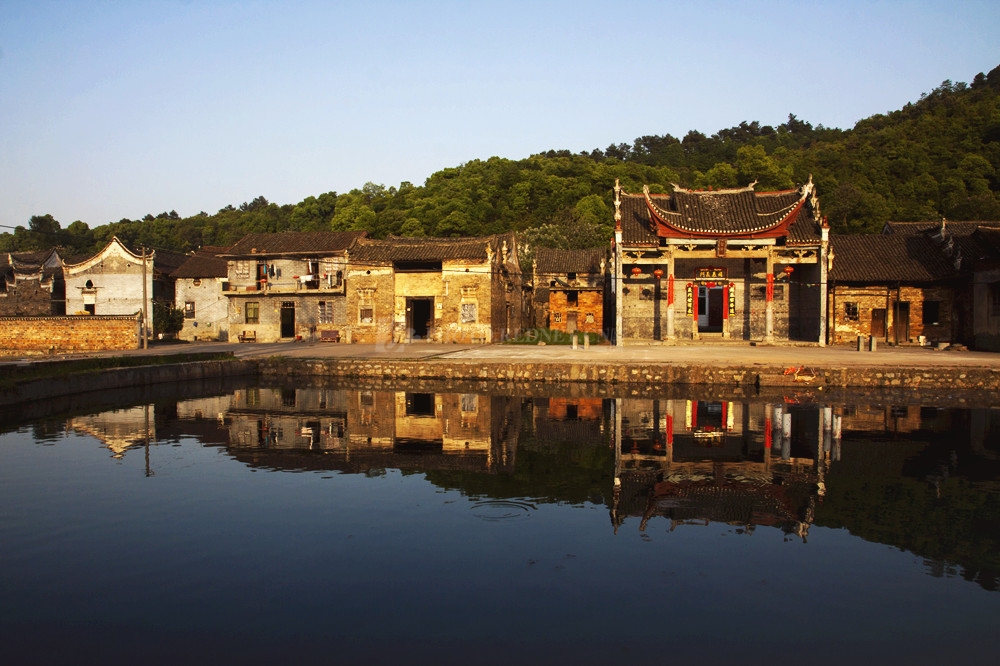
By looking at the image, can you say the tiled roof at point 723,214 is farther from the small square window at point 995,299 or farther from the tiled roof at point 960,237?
the small square window at point 995,299

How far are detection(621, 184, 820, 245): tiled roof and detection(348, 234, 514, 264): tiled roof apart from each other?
710 cm

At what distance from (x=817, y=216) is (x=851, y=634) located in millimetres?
28510

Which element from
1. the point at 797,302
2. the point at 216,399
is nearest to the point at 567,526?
the point at 216,399

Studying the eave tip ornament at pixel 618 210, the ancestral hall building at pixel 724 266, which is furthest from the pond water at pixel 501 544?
the eave tip ornament at pixel 618 210

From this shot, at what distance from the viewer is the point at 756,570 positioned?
707 cm

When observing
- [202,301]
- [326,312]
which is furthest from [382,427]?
[202,301]

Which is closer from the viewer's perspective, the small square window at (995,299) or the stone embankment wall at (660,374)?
the stone embankment wall at (660,374)

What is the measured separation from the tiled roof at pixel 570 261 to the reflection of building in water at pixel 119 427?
91.0 feet

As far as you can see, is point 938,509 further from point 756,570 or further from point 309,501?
point 309,501

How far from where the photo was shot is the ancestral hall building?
30047 mm

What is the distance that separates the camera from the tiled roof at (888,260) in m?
31.4

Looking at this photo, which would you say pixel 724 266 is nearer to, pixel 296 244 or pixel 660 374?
pixel 660 374

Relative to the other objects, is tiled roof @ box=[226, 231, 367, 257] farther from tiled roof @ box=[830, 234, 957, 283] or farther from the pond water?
the pond water

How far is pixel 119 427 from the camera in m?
15.0
